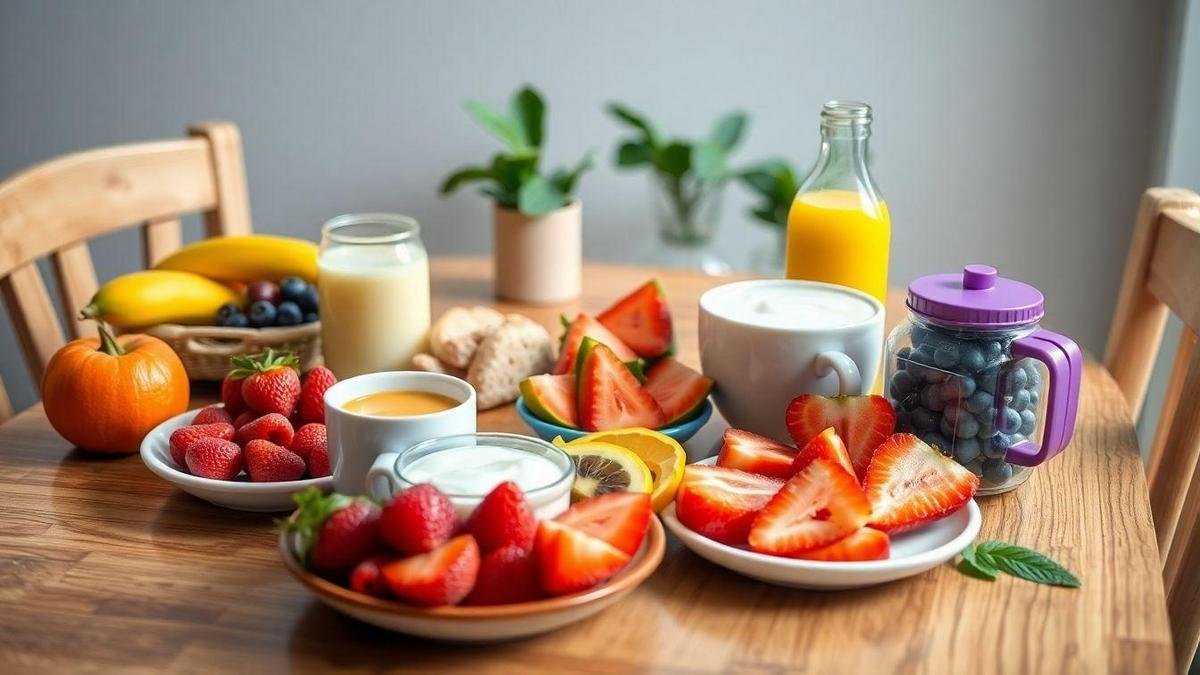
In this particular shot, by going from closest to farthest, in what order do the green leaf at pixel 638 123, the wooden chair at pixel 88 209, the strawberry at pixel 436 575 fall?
1. the strawberry at pixel 436 575
2. the wooden chair at pixel 88 209
3. the green leaf at pixel 638 123

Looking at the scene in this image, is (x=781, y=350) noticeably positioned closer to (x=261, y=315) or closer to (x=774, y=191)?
(x=261, y=315)

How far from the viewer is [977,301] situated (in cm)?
102

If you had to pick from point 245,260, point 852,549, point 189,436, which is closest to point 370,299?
point 245,260

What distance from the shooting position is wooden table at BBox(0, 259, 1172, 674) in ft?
2.68

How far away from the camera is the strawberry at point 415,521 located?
31.0 inches

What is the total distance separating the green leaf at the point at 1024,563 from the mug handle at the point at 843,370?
7.3 inches

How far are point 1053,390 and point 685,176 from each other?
1295mm

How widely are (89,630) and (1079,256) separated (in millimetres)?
2055

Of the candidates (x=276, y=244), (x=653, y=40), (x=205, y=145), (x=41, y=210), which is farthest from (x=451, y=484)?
(x=653, y=40)

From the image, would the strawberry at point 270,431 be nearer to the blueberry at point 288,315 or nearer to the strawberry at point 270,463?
the strawberry at point 270,463

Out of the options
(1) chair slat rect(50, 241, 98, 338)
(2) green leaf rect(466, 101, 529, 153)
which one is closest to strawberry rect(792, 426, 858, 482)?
(2) green leaf rect(466, 101, 529, 153)

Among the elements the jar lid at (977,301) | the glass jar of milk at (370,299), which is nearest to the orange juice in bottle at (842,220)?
the jar lid at (977,301)

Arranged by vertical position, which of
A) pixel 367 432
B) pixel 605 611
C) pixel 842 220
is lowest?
pixel 605 611

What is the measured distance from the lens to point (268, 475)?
1.02 meters
